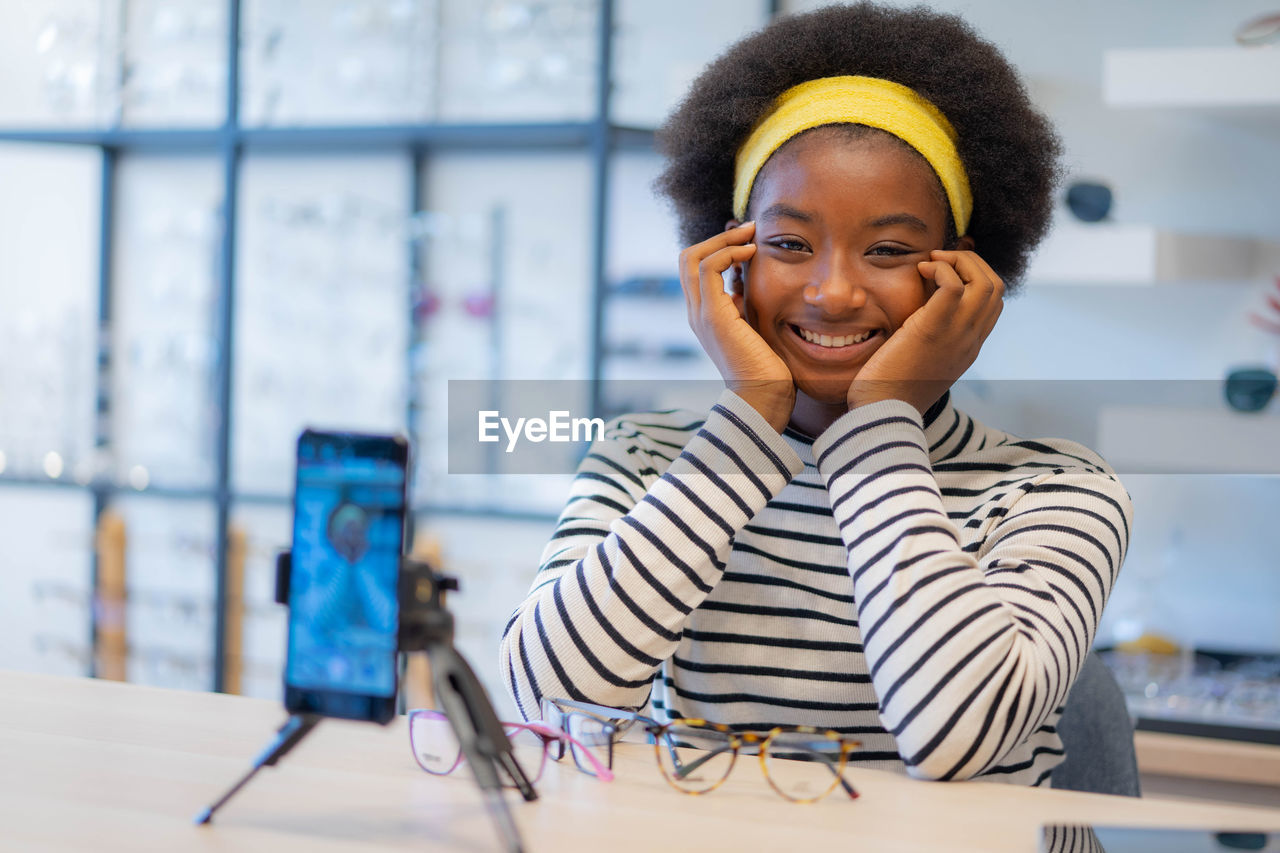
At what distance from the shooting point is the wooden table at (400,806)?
63 cm

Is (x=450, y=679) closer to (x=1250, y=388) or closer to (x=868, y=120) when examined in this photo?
(x=868, y=120)

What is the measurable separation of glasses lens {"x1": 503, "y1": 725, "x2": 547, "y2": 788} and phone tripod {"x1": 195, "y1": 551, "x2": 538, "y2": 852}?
113 millimetres

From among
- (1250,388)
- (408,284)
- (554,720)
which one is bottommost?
(554,720)

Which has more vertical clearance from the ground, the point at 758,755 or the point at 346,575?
the point at 346,575

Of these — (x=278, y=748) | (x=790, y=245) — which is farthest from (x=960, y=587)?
(x=278, y=748)

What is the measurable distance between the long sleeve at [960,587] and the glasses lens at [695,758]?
0.14 m

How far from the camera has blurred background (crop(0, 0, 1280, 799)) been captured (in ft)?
7.20

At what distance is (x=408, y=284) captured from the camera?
2.67 meters

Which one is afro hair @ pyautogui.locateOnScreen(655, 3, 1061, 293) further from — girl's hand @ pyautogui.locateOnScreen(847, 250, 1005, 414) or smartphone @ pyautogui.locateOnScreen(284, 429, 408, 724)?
smartphone @ pyautogui.locateOnScreen(284, 429, 408, 724)

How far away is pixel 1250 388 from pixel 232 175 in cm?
201

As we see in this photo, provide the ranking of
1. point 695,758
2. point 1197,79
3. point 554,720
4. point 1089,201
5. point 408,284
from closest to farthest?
point 695,758 < point 554,720 < point 1197,79 < point 1089,201 < point 408,284

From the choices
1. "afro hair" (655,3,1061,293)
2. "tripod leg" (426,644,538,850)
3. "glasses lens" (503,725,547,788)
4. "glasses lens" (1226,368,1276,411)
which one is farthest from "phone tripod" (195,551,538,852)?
"glasses lens" (1226,368,1276,411)

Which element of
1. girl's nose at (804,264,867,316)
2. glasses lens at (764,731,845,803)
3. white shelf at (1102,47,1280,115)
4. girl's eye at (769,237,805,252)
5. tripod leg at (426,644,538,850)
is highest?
white shelf at (1102,47,1280,115)

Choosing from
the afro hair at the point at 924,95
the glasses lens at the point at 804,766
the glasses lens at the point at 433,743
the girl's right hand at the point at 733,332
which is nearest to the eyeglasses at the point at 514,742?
the glasses lens at the point at 433,743
